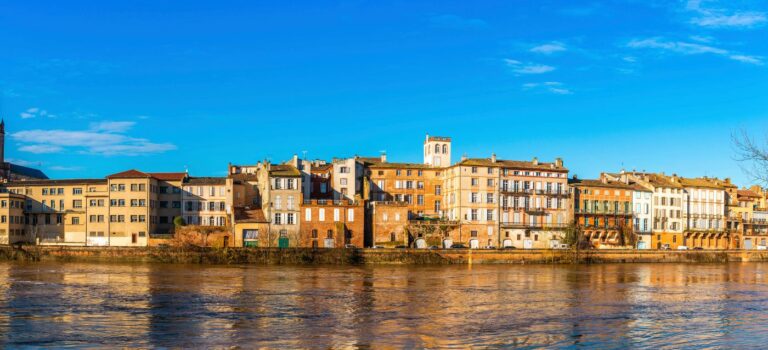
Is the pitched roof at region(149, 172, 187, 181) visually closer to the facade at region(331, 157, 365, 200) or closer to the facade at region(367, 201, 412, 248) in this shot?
the facade at region(331, 157, 365, 200)

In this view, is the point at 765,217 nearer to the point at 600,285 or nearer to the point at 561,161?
the point at 561,161

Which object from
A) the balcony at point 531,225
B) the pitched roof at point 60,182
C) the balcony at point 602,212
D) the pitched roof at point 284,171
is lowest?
the balcony at point 531,225

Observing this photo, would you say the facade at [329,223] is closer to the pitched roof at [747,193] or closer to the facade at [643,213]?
the facade at [643,213]

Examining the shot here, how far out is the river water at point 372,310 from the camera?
26.8 m

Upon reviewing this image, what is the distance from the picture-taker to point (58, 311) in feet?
109

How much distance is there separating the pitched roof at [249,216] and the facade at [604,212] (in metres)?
34.8

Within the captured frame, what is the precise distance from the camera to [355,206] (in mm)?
76938

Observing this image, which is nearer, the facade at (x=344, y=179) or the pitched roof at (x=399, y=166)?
the facade at (x=344, y=179)

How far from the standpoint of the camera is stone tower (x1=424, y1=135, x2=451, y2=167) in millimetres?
89625

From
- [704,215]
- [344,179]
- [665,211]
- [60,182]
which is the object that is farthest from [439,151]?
[60,182]

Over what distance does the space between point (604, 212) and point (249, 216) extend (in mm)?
40538

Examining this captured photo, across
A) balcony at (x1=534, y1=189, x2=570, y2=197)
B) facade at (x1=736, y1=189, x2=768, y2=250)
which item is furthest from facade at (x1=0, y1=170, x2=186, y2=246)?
facade at (x1=736, y1=189, x2=768, y2=250)

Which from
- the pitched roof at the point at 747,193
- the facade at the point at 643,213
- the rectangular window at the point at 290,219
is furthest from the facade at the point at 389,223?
the pitched roof at the point at 747,193

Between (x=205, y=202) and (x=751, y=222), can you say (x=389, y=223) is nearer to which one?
(x=205, y=202)
